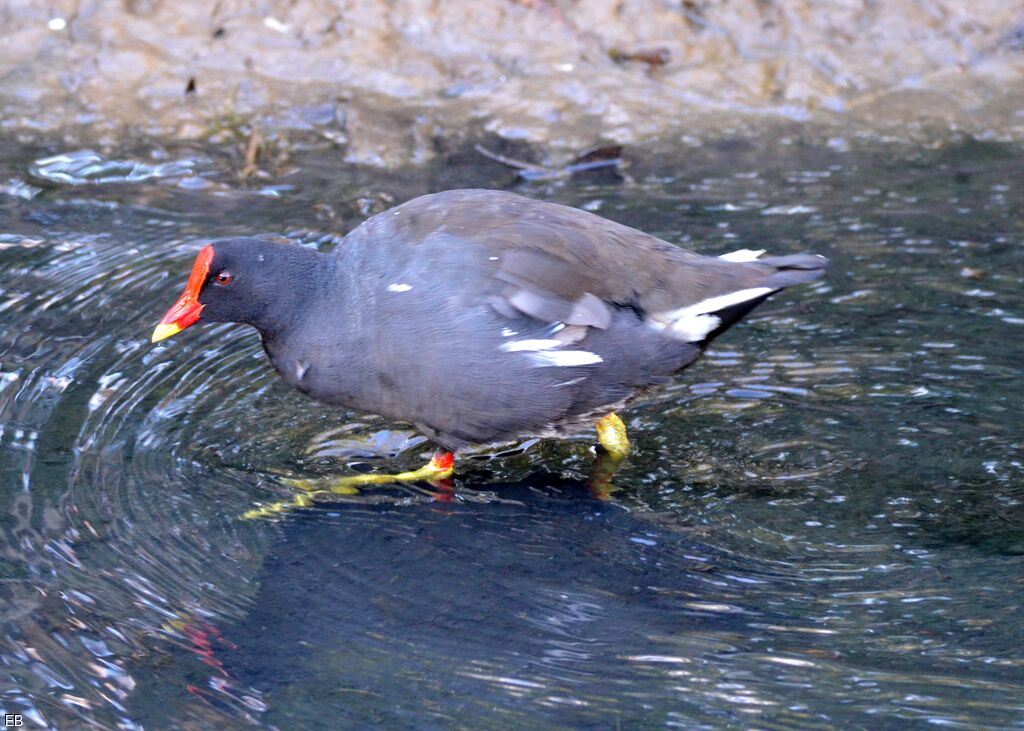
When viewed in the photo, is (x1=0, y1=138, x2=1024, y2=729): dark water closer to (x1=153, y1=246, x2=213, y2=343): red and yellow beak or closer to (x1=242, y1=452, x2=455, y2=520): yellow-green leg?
(x1=242, y1=452, x2=455, y2=520): yellow-green leg

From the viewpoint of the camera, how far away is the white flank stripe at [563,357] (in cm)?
328

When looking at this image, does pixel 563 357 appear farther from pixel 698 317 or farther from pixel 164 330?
pixel 164 330

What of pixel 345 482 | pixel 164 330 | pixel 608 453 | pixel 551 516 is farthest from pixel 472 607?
pixel 164 330

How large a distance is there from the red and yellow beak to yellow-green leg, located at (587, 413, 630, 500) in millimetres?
1213

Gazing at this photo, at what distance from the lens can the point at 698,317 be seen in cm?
336

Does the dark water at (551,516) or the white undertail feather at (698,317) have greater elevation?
the white undertail feather at (698,317)

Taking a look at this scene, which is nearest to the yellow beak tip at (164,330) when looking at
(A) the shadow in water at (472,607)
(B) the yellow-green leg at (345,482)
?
(B) the yellow-green leg at (345,482)

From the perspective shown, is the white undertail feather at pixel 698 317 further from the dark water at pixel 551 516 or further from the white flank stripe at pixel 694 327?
the dark water at pixel 551 516

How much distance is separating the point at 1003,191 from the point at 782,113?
3.69 feet

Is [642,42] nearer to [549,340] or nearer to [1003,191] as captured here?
[1003,191]

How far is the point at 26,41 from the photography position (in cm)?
566

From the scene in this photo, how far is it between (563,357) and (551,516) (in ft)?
1.41

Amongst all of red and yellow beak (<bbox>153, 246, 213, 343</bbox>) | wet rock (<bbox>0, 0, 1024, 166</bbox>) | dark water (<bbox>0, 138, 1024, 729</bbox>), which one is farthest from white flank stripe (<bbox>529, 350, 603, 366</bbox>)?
wet rock (<bbox>0, 0, 1024, 166</bbox>)

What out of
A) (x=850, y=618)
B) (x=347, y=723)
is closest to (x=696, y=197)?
Answer: (x=850, y=618)
